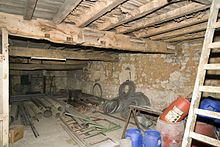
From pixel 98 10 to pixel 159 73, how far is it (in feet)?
11.0

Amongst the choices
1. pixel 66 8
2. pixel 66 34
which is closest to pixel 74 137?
pixel 66 34

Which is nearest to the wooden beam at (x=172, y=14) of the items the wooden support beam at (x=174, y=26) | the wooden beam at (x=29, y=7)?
the wooden support beam at (x=174, y=26)

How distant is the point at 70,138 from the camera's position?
3617 mm

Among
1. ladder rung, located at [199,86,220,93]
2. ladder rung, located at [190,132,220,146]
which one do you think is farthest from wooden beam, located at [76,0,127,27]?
ladder rung, located at [190,132,220,146]

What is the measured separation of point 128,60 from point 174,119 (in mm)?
3533

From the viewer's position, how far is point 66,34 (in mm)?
2738

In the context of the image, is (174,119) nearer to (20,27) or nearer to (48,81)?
(20,27)

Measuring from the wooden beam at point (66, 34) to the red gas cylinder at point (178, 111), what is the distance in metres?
1.49

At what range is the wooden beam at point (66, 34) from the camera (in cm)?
234

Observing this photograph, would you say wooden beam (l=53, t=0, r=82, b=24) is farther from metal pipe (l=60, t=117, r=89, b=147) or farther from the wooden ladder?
metal pipe (l=60, t=117, r=89, b=147)

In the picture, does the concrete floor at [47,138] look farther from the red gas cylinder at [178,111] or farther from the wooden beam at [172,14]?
the wooden beam at [172,14]

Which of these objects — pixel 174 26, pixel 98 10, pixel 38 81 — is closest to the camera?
pixel 98 10

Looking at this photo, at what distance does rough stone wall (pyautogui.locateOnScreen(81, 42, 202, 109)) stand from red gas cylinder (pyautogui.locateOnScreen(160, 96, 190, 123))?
148 cm

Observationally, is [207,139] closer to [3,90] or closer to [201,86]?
[201,86]
